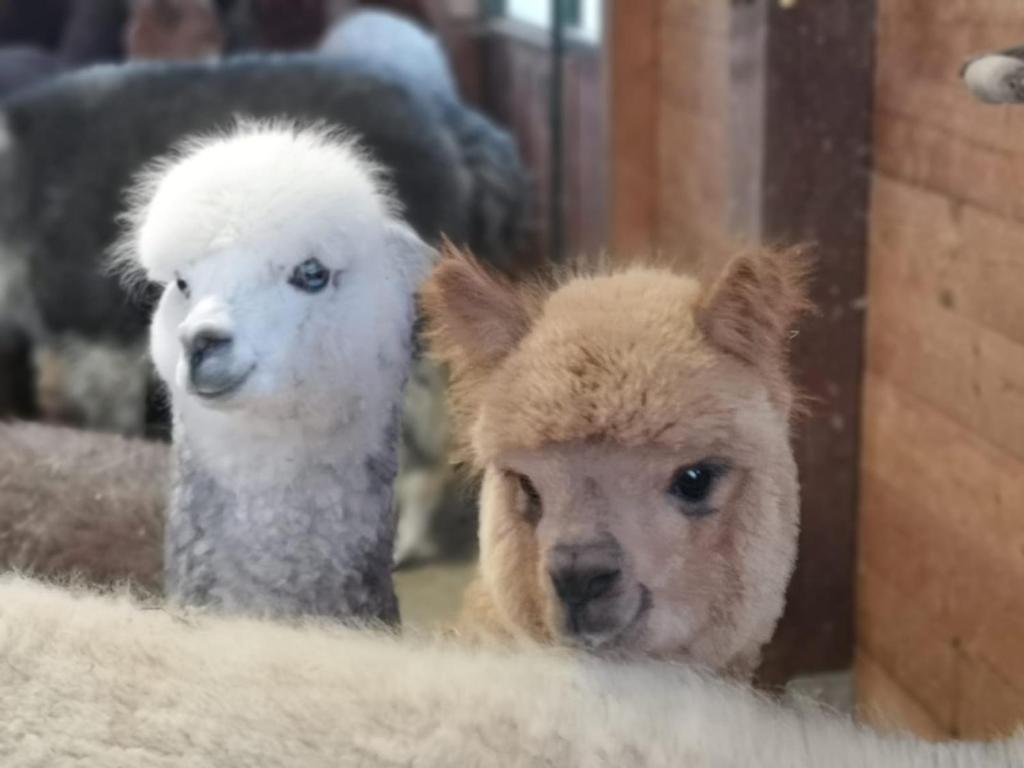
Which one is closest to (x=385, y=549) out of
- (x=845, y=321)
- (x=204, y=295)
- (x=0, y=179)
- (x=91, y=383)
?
(x=204, y=295)

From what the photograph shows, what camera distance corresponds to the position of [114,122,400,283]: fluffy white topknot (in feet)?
2.08

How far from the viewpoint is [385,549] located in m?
0.72

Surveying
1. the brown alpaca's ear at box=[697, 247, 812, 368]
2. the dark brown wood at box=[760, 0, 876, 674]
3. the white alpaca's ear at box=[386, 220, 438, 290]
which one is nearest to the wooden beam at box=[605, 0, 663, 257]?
the dark brown wood at box=[760, 0, 876, 674]

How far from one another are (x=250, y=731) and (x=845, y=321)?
2.20ft

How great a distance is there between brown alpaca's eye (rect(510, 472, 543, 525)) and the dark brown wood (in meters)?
0.49

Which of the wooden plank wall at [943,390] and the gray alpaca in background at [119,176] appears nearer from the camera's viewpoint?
the wooden plank wall at [943,390]

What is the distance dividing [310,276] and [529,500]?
171 millimetres

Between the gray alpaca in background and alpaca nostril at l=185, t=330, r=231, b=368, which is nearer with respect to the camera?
alpaca nostril at l=185, t=330, r=231, b=368

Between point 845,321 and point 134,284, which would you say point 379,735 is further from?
point 845,321

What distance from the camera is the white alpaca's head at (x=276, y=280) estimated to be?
2.03ft

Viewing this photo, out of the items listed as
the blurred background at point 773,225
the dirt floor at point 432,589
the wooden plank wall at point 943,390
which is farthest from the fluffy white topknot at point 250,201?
the wooden plank wall at point 943,390

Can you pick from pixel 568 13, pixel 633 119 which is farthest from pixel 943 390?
pixel 568 13

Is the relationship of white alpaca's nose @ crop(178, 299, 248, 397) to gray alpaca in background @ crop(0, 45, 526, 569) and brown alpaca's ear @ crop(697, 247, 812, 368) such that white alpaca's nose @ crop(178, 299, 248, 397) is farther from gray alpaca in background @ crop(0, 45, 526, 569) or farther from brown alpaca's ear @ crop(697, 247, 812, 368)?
gray alpaca in background @ crop(0, 45, 526, 569)

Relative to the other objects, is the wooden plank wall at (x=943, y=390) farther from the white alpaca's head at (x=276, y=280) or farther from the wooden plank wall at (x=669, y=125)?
the white alpaca's head at (x=276, y=280)
